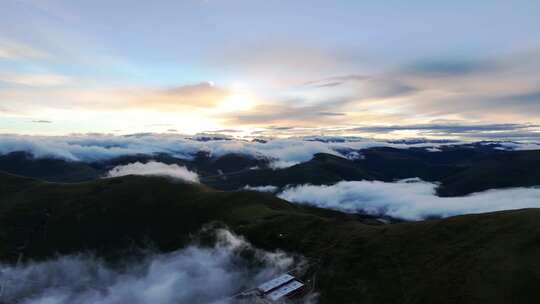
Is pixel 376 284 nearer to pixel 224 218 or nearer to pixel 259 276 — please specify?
pixel 259 276

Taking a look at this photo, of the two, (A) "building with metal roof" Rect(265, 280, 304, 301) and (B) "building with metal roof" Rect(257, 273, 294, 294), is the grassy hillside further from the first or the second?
(B) "building with metal roof" Rect(257, 273, 294, 294)

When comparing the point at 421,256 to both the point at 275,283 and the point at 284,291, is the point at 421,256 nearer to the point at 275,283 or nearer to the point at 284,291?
the point at 284,291

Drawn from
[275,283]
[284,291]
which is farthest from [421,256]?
[275,283]

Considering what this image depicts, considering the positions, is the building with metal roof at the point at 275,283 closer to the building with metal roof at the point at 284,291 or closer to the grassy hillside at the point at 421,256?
the building with metal roof at the point at 284,291

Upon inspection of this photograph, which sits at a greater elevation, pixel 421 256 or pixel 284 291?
pixel 421 256

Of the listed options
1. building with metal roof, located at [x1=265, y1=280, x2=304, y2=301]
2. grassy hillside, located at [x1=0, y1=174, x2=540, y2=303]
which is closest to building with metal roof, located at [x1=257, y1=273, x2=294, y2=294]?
building with metal roof, located at [x1=265, y1=280, x2=304, y2=301]

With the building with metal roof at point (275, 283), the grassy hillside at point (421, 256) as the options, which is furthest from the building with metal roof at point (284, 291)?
the grassy hillside at point (421, 256)

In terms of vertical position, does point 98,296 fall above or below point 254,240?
below

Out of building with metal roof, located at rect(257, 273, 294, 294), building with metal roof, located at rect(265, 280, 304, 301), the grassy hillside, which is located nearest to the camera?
the grassy hillside

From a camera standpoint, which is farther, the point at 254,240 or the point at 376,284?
the point at 254,240

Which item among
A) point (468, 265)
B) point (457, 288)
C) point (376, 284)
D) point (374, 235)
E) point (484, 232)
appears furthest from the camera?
point (374, 235)

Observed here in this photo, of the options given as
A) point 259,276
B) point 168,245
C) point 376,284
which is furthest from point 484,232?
point 168,245
